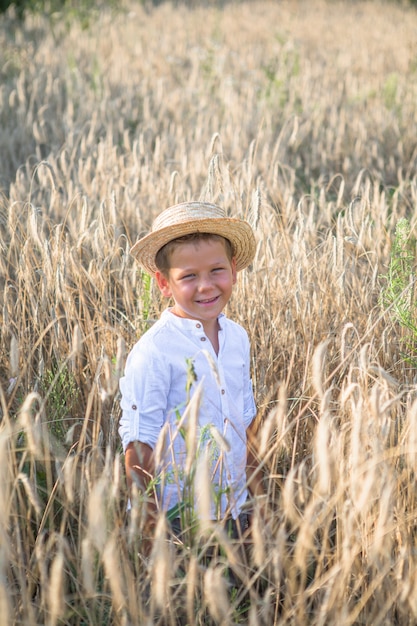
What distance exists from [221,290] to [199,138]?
9.15 ft

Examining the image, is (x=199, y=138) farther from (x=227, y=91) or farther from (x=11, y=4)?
(x=11, y=4)

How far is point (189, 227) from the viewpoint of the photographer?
1.79 m

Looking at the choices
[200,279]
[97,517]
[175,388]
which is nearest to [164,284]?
[200,279]

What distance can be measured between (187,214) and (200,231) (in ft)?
0.20

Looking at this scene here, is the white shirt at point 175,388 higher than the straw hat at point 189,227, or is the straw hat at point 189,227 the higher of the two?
the straw hat at point 189,227

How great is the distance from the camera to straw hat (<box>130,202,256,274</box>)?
178 cm

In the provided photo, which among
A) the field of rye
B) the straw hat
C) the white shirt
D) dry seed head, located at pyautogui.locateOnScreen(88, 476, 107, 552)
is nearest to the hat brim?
the straw hat

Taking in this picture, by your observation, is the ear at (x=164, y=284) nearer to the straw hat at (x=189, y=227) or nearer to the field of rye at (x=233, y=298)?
the straw hat at (x=189, y=227)

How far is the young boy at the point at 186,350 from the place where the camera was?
1733mm

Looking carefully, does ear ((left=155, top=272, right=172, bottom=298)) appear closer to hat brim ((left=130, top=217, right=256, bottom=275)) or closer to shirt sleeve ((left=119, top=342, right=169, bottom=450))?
hat brim ((left=130, top=217, right=256, bottom=275))

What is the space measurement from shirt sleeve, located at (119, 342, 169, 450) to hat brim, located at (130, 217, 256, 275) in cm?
26

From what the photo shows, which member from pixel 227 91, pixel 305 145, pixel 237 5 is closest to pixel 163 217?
pixel 305 145

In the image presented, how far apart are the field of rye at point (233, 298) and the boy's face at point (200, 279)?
0.80 feet

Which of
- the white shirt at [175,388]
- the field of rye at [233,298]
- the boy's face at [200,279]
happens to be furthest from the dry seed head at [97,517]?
the boy's face at [200,279]
